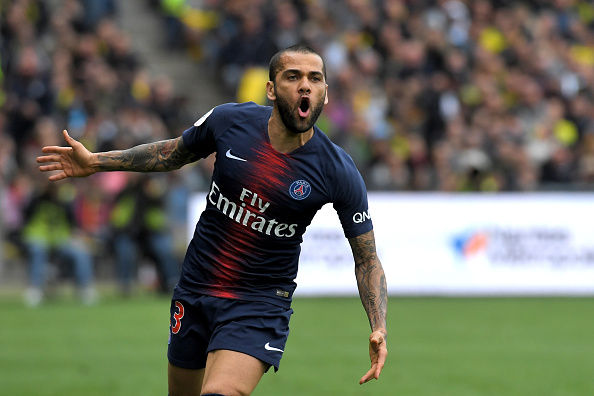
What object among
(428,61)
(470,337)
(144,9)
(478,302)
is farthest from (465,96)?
(470,337)

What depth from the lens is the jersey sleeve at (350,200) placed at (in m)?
5.81

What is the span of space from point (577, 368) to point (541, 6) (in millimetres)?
15645

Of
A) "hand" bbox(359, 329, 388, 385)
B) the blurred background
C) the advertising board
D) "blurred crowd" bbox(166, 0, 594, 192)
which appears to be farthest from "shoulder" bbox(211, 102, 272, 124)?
"blurred crowd" bbox(166, 0, 594, 192)

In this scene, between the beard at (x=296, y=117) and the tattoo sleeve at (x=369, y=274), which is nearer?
the beard at (x=296, y=117)

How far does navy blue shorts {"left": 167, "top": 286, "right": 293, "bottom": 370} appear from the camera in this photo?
5.68 m

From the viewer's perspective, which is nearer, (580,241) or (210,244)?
(210,244)

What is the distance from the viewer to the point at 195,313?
5.91 metres

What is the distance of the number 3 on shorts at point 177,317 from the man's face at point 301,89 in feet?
3.94

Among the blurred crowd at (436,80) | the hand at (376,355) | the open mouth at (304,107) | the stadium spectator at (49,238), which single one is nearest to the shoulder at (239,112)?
the open mouth at (304,107)

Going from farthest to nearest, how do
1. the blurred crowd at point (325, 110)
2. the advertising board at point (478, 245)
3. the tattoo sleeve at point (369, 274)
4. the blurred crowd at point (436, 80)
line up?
1. the blurred crowd at point (436, 80)
2. the blurred crowd at point (325, 110)
3. the advertising board at point (478, 245)
4. the tattoo sleeve at point (369, 274)

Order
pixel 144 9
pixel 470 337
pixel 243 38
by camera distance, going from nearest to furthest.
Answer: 1. pixel 470 337
2. pixel 243 38
3. pixel 144 9

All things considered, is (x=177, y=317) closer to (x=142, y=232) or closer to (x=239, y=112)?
(x=239, y=112)

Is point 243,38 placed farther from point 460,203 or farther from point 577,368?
point 577,368

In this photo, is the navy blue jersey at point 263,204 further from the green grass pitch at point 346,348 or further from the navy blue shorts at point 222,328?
the green grass pitch at point 346,348
